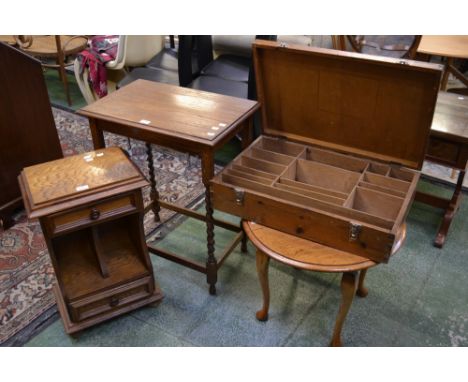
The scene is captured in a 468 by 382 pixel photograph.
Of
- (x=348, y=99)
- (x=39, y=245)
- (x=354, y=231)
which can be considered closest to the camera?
(x=354, y=231)

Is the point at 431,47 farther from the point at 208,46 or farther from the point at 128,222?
the point at 128,222

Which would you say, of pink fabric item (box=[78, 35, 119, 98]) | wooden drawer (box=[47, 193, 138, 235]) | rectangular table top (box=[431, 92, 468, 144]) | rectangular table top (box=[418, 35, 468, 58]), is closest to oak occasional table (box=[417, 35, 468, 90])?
rectangular table top (box=[418, 35, 468, 58])

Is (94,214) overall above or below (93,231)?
above

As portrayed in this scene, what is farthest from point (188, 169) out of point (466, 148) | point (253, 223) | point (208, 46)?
point (466, 148)

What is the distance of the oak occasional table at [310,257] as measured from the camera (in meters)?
1.61

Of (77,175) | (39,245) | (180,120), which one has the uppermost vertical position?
(180,120)

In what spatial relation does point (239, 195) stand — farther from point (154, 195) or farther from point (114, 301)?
point (154, 195)

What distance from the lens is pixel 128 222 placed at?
7.05 ft

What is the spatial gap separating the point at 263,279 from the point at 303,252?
27 centimetres

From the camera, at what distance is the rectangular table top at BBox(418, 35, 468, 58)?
10.2ft

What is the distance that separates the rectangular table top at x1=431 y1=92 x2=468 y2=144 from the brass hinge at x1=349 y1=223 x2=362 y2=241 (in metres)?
0.93

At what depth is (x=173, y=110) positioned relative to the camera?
6.40ft

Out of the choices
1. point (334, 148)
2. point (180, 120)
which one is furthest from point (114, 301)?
point (334, 148)

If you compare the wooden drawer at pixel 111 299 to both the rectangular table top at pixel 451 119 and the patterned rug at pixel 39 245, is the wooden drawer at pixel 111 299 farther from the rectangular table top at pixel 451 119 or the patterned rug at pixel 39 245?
the rectangular table top at pixel 451 119
